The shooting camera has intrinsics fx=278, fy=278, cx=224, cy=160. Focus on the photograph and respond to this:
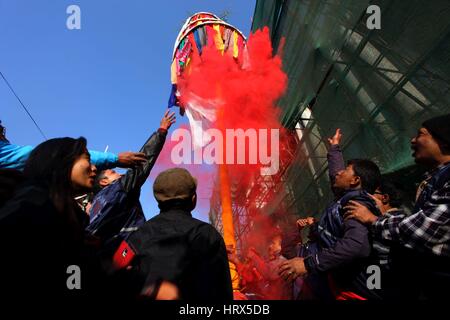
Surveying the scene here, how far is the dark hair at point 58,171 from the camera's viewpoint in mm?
1387

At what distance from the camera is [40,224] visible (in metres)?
1.17

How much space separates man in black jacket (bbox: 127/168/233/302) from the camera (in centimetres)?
170

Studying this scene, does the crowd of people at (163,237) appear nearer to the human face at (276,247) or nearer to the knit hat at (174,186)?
the knit hat at (174,186)

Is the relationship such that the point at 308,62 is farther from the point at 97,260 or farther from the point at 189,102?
the point at 97,260

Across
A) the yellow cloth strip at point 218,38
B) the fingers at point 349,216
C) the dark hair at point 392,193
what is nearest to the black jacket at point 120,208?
the fingers at point 349,216

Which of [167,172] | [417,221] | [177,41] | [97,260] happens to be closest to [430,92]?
[417,221]

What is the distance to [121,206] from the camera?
8.29 ft

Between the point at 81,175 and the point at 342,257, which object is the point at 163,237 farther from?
the point at 342,257

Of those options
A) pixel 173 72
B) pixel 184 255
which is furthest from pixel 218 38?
pixel 184 255

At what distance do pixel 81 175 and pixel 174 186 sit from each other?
62cm

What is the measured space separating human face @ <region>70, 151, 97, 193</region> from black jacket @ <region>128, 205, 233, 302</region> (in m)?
0.47

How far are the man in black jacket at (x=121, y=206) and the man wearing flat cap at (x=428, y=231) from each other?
2.05 metres

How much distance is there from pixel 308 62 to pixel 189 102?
623 cm

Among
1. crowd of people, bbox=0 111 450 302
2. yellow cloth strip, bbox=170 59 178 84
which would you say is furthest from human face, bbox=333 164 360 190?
yellow cloth strip, bbox=170 59 178 84
